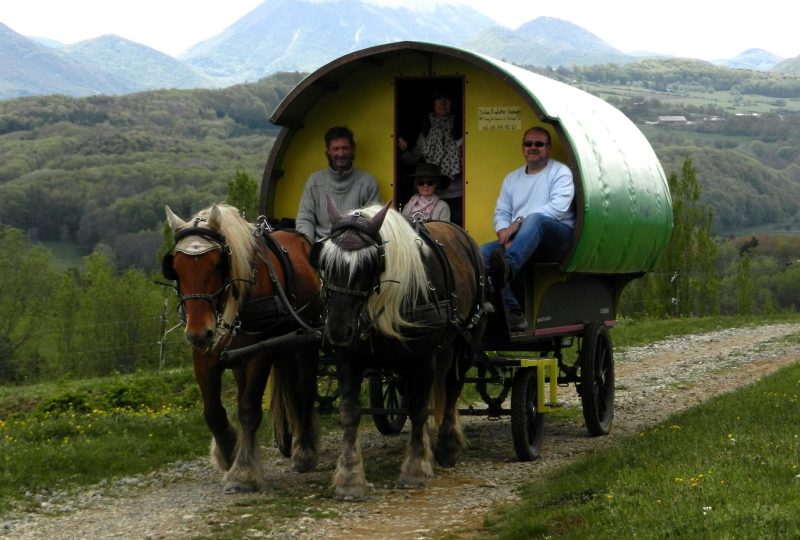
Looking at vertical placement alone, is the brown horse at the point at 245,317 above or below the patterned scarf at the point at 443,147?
below

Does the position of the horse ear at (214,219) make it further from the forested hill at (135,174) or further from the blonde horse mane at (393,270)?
the forested hill at (135,174)

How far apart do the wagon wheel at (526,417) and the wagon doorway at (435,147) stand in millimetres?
1642

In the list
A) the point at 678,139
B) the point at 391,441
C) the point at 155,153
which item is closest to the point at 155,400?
the point at 391,441

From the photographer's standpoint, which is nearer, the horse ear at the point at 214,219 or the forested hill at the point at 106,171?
the horse ear at the point at 214,219

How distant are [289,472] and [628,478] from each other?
9.45ft

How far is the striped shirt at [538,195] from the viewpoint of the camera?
9531 mm

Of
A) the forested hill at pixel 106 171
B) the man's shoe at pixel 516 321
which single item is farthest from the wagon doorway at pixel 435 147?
the forested hill at pixel 106 171

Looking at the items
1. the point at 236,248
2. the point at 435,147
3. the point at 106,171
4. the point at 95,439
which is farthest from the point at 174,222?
the point at 106,171

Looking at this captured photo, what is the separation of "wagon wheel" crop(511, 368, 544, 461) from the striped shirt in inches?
48.3

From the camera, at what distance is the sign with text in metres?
10.3

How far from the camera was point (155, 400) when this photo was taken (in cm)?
1323

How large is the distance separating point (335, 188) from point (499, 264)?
5.30 feet

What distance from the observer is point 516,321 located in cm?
950

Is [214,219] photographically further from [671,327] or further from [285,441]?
[671,327]
